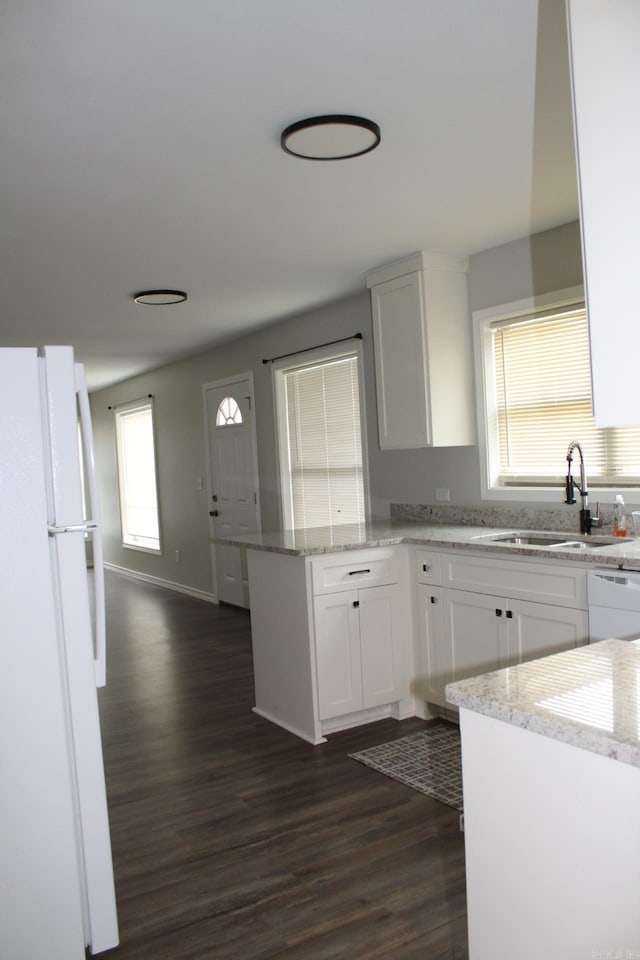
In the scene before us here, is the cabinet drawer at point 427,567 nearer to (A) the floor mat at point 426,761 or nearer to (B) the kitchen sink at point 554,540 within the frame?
(B) the kitchen sink at point 554,540

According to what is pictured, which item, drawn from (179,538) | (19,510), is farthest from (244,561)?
(19,510)

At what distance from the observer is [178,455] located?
26.2 feet

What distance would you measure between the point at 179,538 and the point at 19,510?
6130mm

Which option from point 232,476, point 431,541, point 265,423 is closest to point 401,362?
point 431,541

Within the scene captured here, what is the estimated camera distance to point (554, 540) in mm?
3670

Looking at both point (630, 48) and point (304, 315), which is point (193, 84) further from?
point (304, 315)

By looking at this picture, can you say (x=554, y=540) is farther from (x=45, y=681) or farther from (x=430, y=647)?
(x=45, y=681)

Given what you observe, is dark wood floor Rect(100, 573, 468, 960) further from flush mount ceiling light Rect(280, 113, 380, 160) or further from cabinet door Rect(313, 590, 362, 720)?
flush mount ceiling light Rect(280, 113, 380, 160)

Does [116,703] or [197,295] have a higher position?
[197,295]

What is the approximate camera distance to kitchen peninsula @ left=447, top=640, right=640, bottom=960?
3.76 ft

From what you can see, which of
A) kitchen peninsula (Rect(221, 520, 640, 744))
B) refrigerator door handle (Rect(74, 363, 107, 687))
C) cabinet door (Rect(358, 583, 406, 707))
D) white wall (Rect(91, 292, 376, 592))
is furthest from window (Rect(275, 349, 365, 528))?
refrigerator door handle (Rect(74, 363, 107, 687))

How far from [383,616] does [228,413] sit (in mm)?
3502

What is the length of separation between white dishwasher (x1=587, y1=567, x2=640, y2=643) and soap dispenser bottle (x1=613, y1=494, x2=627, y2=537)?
1.84 ft

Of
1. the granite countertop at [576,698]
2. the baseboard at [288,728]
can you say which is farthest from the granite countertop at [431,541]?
the granite countertop at [576,698]
